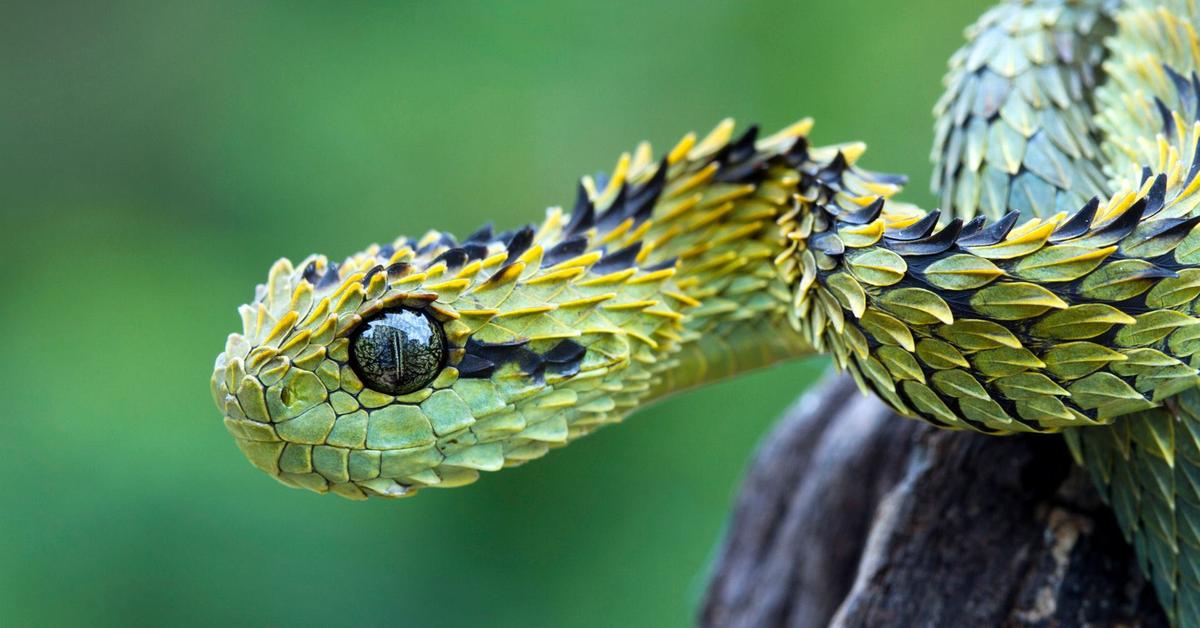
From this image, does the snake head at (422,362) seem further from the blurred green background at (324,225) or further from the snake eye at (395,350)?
the blurred green background at (324,225)

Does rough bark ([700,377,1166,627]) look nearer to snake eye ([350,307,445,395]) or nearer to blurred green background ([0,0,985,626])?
snake eye ([350,307,445,395])

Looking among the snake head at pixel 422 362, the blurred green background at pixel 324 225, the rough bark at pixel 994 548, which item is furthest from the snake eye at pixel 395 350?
the blurred green background at pixel 324 225

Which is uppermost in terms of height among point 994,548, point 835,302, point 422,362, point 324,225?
point 324,225

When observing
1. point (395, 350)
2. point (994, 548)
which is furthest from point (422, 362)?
point (994, 548)

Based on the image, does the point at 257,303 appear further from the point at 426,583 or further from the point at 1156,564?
the point at 426,583

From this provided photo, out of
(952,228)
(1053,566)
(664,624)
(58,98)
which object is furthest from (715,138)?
(58,98)

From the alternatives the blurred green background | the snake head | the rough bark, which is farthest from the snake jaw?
the blurred green background

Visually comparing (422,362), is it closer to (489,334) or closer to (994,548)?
(489,334)
